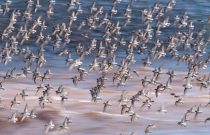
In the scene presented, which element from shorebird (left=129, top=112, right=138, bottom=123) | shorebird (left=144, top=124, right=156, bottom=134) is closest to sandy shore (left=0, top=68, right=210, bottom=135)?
shorebird (left=129, top=112, right=138, bottom=123)

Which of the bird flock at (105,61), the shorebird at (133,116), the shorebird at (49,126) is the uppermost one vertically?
the bird flock at (105,61)

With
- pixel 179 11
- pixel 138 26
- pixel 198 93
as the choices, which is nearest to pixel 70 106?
pixel 198 93

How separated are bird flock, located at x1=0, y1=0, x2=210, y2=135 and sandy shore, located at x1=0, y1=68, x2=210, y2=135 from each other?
26 cm

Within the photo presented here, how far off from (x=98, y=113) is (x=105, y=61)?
10.6m

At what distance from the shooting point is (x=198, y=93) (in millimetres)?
54688

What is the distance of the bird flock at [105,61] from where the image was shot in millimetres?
48438

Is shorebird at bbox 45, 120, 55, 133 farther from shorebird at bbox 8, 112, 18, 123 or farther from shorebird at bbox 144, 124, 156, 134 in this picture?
shorebird at bbox 144, 124, 156, 134

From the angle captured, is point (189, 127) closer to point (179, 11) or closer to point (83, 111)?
point (83, 111)

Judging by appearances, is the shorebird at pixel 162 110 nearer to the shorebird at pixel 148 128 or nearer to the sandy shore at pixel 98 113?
the sandy shore at pixel 98 113

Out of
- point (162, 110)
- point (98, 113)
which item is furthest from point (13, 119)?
point (162, 110)

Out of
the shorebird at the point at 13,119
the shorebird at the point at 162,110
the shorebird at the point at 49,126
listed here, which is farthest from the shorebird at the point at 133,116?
the shorebird at the point at 13,119

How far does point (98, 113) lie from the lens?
1863 inches

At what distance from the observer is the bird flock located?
A: 48438mm

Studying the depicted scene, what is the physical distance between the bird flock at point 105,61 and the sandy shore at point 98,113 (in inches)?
10.3
